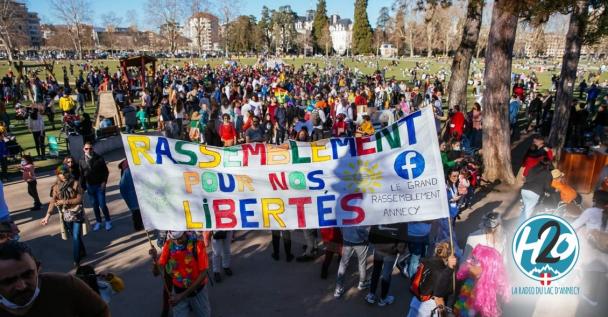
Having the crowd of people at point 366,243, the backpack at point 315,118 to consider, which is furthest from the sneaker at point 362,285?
the backpack at point 315,118

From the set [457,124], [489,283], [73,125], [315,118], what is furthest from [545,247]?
[73,125]

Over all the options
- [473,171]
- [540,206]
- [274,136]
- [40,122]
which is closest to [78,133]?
[40,122]

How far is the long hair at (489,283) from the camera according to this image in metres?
3.90

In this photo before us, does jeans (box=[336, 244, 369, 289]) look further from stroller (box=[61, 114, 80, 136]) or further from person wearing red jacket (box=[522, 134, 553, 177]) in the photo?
stroller (box=[61, 114, 80, 136])

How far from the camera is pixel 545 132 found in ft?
51.2

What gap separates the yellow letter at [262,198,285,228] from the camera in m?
4.36

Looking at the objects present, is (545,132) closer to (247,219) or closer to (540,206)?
(540,206)

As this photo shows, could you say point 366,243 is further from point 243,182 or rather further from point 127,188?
point 127,188

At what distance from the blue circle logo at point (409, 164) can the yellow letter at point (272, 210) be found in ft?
4.41

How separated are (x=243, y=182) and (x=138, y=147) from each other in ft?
3.84

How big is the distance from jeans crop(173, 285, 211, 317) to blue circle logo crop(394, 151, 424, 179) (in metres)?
2.51

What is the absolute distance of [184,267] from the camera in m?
4.07

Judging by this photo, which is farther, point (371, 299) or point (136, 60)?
point (136, 60)

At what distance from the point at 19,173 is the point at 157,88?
12.1 metres
